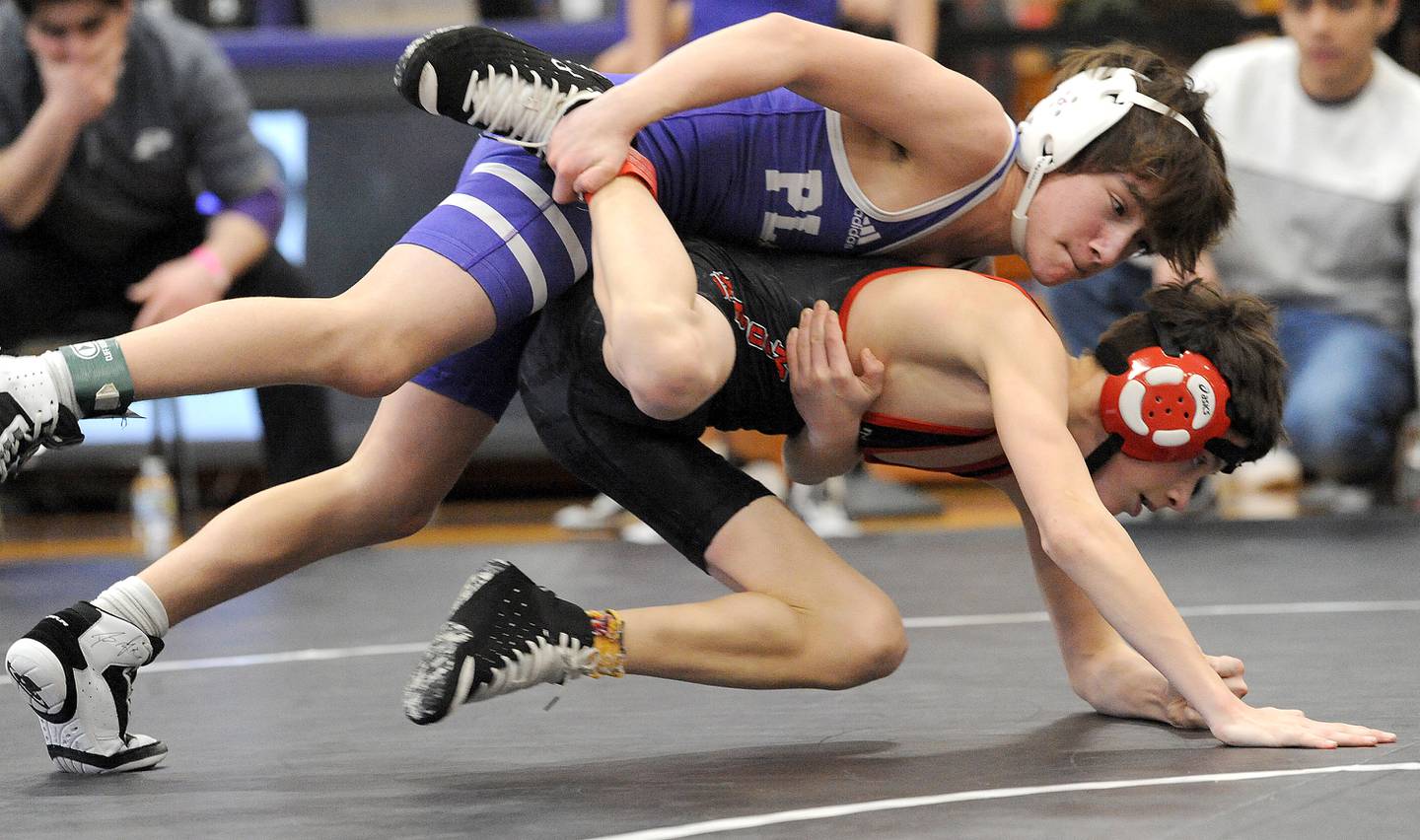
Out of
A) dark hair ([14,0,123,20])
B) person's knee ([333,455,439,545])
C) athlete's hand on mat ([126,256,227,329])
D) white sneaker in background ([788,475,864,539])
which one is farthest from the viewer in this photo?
white sneaker in background ([788,475,864,539])

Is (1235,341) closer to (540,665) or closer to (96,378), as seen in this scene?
(540,665)

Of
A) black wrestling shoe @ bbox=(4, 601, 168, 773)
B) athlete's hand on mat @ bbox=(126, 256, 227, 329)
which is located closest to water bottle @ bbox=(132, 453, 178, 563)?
athlete's hand on mat @ bbox=(126, 256, 227, 329)

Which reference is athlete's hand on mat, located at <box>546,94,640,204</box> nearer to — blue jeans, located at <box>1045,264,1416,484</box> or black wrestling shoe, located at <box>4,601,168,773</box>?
black wrestling shoe, located at <box>4,601,168,773</box>

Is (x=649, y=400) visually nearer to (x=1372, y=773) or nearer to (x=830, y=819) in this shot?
(x=830, y=819)

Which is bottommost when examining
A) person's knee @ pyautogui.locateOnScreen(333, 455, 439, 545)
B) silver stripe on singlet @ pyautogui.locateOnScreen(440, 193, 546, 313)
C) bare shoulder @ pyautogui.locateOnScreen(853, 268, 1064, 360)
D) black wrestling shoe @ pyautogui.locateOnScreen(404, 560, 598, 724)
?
black wrestling shoe @ pyautogui.locateOnScreen(404, 560, 598, 724)

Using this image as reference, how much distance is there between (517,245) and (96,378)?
0.54 m

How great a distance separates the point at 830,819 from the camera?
69.4 inches

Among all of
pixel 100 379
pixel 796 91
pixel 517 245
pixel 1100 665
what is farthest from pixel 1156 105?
pixel 100 379

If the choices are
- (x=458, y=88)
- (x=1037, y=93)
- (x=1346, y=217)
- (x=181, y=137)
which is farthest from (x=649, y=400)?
(x=1037, y=93)

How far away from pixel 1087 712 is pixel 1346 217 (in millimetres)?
2448

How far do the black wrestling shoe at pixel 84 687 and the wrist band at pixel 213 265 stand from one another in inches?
73.2

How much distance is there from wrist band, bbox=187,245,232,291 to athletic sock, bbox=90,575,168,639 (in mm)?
1813

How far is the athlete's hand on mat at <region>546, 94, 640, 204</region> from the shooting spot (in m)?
2.17

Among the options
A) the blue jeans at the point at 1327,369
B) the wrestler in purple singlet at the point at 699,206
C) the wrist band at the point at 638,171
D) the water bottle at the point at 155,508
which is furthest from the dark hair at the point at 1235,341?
the water bottle at the point at 155,508
